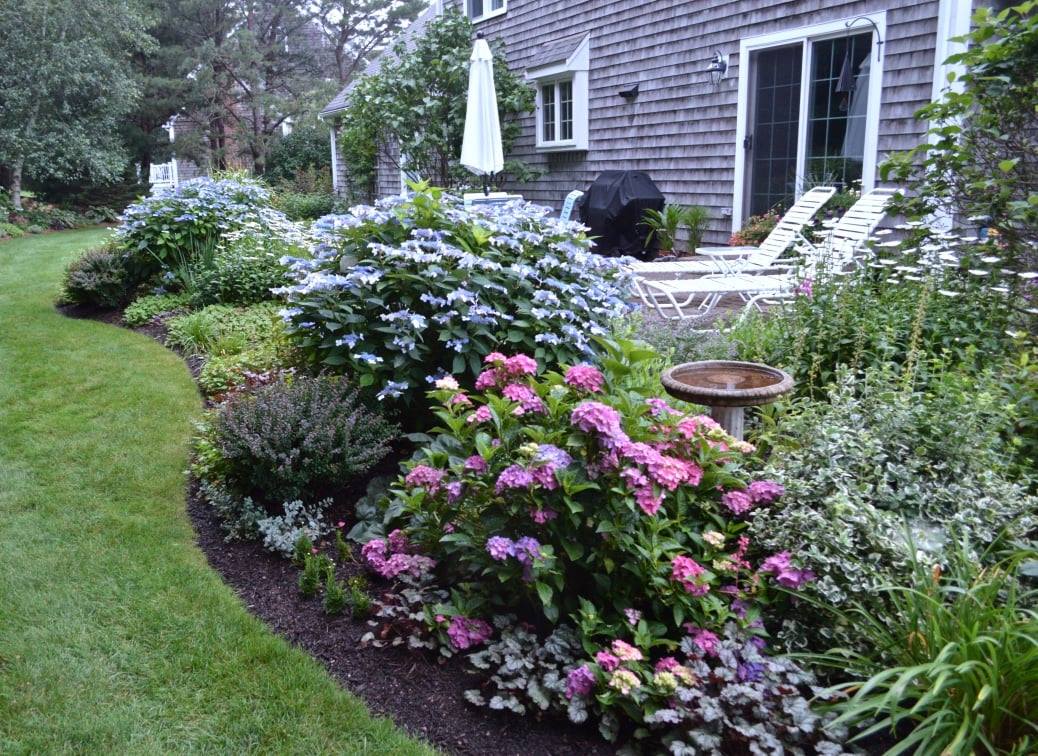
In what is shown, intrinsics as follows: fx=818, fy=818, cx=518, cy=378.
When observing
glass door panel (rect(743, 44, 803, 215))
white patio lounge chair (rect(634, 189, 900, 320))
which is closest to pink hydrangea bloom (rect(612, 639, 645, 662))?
white patio lounge chair (rect(634, 189, 900, 320))

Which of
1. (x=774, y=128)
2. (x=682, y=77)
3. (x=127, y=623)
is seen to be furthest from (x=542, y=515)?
(x=682, y=77)

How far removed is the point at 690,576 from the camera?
2309 millimetres

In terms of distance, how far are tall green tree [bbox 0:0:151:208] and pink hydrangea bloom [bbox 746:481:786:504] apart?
789 inches

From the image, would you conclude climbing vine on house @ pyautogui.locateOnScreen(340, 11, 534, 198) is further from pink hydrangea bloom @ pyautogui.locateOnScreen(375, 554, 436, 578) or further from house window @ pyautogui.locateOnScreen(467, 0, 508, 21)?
pink hydrangea bloom @ pyautogui.locateOnScreen(375, 554, 436, 578)

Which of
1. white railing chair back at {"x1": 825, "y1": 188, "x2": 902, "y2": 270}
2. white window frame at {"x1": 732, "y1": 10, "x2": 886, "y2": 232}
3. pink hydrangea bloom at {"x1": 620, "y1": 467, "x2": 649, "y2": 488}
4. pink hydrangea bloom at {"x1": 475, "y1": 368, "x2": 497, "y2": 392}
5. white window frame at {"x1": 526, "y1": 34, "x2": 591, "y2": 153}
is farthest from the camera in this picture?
white window frame at {"x1": 526, "y1": 34, "x2": 591, "y2": 153}

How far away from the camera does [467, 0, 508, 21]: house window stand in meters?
13.1

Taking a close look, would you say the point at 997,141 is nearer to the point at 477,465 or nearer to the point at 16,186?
the point at 477,465

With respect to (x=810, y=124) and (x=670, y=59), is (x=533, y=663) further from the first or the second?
(x=670, y=59)

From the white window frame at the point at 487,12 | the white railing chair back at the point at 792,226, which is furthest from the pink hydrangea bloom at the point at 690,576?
the white window frame at the point at 487,12

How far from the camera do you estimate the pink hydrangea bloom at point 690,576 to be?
2314 mm

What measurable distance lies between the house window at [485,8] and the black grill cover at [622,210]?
464 cm

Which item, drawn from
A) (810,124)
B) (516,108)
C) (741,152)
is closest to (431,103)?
(516,108)

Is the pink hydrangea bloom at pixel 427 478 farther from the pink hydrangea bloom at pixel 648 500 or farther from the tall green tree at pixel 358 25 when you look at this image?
the tall green tree at pixel 358 25

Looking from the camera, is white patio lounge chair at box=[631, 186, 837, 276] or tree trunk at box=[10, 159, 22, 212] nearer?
white patio lounge chair at box=[631, 186, 837, 276]
